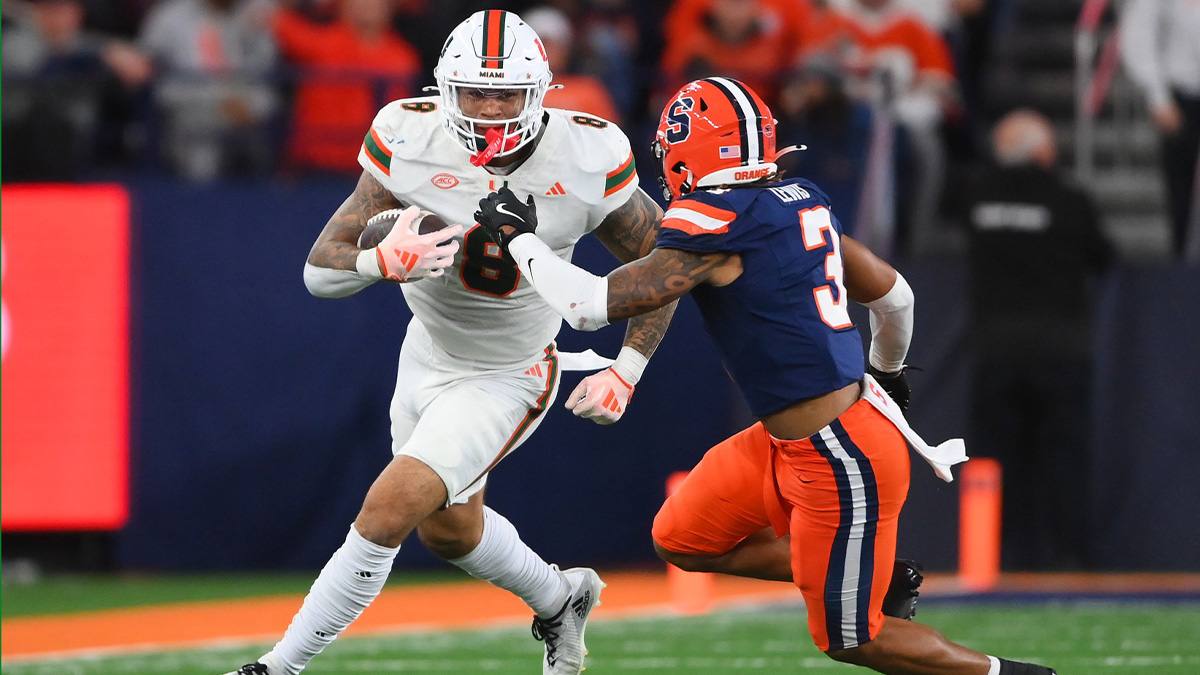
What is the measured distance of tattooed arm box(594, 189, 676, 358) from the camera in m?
5.18

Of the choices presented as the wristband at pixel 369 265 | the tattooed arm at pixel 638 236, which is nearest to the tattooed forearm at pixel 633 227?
the tattooed arm at pixel 638 236

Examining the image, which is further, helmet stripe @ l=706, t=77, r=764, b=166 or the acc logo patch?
the acc logo patch

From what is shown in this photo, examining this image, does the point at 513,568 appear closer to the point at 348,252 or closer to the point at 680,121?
the point at 348,252

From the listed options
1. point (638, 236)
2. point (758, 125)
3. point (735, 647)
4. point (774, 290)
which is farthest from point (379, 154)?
point (735, 647)

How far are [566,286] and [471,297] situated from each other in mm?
665

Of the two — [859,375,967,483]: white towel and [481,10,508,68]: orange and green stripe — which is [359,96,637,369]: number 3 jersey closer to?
[481,10,508,68]: orange and green stripe

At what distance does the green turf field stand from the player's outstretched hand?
163 centimetres

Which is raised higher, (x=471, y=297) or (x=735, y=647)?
(x=471, y=297)

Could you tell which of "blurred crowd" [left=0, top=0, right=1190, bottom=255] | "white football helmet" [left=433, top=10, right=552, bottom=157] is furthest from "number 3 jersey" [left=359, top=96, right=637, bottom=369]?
"blurred crowd" [left=0, top=0, right=1190, bottom=255]

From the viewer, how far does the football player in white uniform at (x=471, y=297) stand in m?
4.75

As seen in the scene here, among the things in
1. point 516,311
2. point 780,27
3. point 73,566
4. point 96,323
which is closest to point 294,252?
point 96,323

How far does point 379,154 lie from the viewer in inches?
200

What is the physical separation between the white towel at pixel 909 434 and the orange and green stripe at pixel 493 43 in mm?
1434

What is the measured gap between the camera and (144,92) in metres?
9.34
